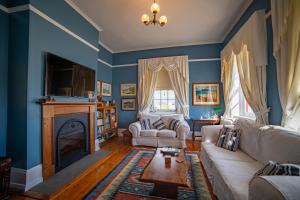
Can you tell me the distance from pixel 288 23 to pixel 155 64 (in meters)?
3.53

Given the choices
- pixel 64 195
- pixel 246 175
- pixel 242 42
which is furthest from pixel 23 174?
pixel 242 42

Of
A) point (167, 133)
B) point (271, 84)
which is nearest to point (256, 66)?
point (271, 84)

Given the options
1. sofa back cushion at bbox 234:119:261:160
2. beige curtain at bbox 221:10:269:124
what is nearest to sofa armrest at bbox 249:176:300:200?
sofa back cushion at bbox 234:119:261:160

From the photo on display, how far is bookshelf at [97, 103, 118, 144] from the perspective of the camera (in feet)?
13.9

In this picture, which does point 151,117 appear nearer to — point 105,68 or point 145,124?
point 145,124

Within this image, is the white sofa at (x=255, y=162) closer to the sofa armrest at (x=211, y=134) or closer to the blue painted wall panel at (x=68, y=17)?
the sofa armrest at (x=211, y=134)

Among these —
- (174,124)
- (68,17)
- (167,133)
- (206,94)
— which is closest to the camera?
(68,17)

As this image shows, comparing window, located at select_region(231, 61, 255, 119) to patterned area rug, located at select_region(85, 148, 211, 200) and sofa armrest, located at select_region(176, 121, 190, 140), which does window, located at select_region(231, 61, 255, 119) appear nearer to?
sofa armrest, located at select_region(176, 121, 190, 140)

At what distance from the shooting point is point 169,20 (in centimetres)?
338

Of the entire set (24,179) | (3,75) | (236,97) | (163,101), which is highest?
(3,75)

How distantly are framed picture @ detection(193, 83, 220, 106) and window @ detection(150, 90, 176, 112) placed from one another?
74 centimetres

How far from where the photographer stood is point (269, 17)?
217cm

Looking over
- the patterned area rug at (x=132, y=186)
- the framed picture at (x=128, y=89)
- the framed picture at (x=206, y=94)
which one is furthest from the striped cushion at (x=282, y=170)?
the framed picture at (x=128, y=89)

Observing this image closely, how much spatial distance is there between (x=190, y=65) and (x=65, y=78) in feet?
12.2
